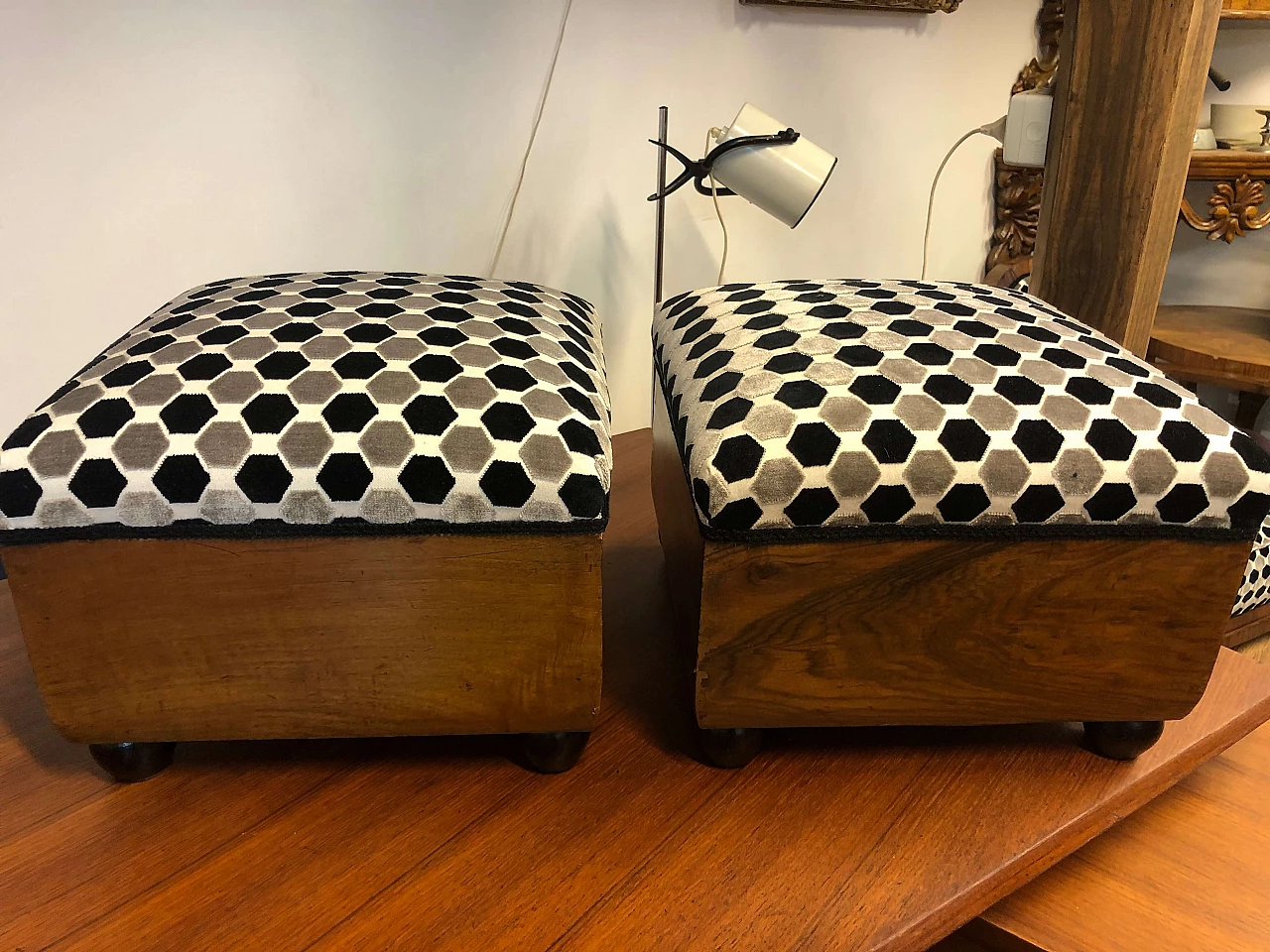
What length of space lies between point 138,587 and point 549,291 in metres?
0.47

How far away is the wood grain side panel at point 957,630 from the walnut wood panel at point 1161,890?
141 mm

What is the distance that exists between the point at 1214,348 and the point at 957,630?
1.22 m

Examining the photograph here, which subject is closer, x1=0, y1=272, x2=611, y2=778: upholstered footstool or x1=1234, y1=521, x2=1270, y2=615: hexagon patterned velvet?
x1=0, y1=272, x2=611, y2=778: upholstered footstool

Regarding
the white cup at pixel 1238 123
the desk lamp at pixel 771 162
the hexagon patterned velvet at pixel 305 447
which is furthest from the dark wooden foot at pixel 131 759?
the white cup at pixel 1238 123

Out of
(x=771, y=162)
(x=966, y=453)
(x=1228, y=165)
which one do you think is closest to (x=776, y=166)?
(x=771, y=162)

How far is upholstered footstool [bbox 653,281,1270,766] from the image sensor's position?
61cm

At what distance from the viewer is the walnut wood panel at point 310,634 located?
61 cm

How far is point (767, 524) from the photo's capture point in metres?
0.62

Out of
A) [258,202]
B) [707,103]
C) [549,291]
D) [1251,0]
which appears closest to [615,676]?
[549,291]

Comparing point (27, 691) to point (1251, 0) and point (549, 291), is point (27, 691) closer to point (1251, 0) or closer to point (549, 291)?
point (549, 291)

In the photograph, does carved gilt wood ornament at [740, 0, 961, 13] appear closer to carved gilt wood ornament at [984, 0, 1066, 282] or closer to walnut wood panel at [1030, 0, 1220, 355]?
carved gilt wood ornament at [984, 0, 1066, 282]

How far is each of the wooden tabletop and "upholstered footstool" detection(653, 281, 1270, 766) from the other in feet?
0.21

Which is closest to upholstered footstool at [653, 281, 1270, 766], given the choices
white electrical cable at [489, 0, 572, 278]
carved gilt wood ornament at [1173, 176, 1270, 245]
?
white electrical cable at [489, 0, 572, 278]

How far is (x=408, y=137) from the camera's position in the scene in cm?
121
